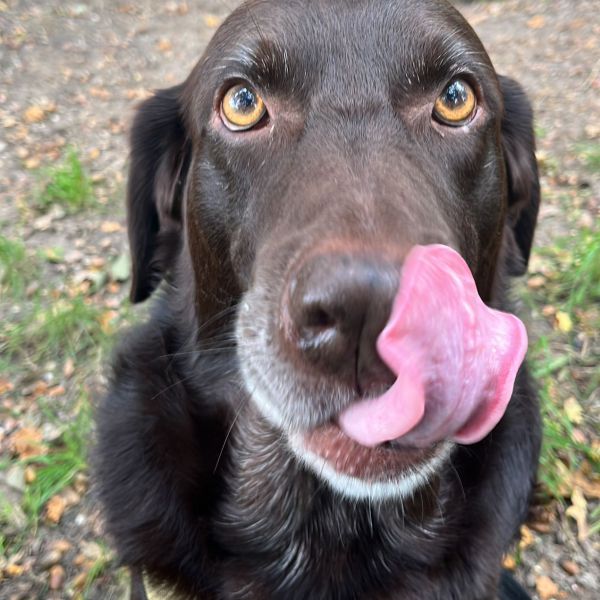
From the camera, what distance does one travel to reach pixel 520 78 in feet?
18.2

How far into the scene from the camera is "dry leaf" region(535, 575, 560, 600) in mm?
2605

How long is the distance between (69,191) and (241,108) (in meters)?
2.68

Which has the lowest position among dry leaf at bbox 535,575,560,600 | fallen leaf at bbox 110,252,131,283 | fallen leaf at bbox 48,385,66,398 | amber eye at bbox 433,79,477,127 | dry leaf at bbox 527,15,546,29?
fallen leaf at bbox 48,385,66,398

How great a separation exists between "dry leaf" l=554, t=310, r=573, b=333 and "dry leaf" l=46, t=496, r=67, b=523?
2.67 meters

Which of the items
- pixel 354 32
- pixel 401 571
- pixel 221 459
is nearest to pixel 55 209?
pixel 221 459

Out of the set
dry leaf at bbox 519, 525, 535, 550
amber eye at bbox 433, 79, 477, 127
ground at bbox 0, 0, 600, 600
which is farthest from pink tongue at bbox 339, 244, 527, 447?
dry leaf at bbox 519, 525, 535, 550

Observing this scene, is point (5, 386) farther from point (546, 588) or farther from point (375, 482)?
point (546, 588)

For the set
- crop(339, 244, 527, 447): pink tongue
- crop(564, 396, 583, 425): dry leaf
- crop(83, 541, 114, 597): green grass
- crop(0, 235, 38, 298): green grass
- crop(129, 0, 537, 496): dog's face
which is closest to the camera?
crop(339, 244, 527, 447): pink tongue

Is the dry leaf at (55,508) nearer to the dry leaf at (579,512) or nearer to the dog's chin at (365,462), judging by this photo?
the dog's chin at (365,462)

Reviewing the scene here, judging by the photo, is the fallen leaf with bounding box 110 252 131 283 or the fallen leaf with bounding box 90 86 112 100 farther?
the fallen leaf with bounding box 90 86 112 100

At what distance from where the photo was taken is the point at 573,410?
3102 mm

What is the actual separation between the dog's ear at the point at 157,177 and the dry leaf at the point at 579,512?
2034 mm

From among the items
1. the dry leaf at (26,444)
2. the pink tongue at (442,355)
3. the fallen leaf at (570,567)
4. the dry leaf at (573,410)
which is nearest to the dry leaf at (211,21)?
the dry leaf at (26,444)

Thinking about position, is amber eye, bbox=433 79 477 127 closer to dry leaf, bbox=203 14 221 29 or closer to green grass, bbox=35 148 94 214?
green grass, bbox=35 148 94 214
